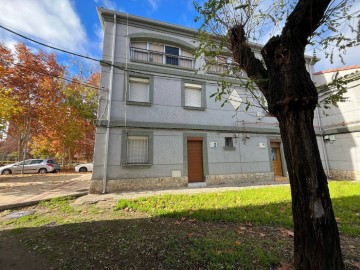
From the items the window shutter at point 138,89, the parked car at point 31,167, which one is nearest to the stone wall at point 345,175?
the window shutter at point 138,89

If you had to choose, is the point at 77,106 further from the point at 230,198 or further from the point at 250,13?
the point at 250,13

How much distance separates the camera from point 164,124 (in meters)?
8.77

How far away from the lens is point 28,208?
5.72 m

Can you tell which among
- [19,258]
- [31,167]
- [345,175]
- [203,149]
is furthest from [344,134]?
[31,167]

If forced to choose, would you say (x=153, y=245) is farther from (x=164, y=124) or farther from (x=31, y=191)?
(x=31, y=191)

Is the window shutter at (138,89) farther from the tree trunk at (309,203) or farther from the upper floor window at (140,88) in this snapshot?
the tree trunk at (309,203)

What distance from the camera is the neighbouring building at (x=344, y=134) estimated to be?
396 inches

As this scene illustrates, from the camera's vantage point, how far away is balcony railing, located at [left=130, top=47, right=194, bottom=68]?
30.6 ft

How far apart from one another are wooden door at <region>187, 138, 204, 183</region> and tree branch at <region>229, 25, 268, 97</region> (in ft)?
21.1

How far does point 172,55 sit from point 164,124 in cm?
405

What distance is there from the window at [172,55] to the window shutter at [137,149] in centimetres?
456

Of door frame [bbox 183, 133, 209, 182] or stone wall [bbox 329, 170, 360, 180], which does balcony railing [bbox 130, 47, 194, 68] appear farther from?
stone wall [bbox 329, 170, 360, 180]

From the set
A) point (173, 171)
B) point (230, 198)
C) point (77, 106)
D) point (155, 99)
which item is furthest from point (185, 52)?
point (77, 106)

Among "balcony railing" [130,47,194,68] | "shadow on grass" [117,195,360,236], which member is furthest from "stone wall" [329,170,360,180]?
"balcony railing" [130,47,194,68]
